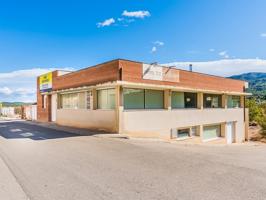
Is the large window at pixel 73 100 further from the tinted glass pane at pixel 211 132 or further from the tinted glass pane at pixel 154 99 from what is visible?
the tinted glass pane at pixel 211 132

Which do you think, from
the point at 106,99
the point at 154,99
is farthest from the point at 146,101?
the point at 106,99

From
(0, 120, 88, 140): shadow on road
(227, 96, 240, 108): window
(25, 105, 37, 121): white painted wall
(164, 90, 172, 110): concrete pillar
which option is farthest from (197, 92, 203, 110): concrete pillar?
(25, 105, 37, 121): white painted wall

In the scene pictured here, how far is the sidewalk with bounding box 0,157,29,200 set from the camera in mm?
5106

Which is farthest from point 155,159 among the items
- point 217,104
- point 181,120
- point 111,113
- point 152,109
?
point 217,104

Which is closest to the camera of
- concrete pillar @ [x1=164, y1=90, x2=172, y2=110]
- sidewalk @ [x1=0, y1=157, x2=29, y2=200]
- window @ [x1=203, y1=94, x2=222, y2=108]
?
sidewalk @ [x1=0, y1=157, x2=29, y2=200]

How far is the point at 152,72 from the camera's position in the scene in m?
18.0

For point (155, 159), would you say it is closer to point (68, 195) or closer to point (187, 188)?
point (187, 188)

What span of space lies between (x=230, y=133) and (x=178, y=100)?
35.9 feet

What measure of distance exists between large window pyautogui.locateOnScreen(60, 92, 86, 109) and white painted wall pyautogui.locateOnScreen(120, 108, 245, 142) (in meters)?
5.49

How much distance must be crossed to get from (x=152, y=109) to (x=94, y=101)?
444cm

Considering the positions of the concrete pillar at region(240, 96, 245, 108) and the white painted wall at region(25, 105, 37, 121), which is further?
the white painted wall at region(25, 105, 37, 121)

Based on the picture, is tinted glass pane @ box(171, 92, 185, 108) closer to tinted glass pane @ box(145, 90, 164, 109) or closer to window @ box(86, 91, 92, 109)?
tinted glass pane @ box(145, 90, 164, 109)

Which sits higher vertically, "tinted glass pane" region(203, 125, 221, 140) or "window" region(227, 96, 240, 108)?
"window" region(227, 96, 240, 108)

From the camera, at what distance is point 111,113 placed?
16.0m
